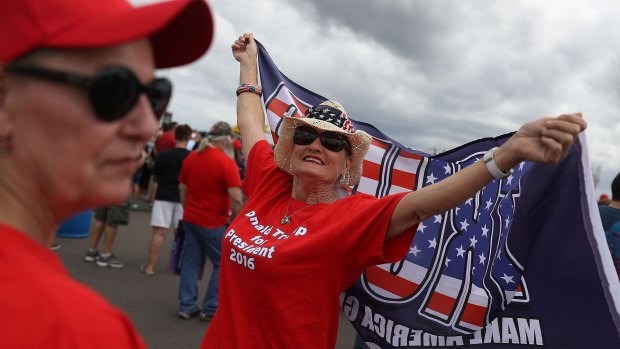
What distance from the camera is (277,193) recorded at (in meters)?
2.33

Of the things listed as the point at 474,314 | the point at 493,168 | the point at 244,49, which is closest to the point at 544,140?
the point at 493,168

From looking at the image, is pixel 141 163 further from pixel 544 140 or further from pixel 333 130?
pixel 544 140

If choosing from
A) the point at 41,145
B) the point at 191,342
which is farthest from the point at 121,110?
the point at 191,342

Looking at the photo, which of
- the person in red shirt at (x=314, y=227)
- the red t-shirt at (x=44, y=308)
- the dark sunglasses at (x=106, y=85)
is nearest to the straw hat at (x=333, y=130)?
the person in red shirt at (x=314, y=227)

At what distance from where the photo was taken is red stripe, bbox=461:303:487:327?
7.33 ft

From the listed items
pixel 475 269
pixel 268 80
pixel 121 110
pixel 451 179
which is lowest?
pixel 475 269

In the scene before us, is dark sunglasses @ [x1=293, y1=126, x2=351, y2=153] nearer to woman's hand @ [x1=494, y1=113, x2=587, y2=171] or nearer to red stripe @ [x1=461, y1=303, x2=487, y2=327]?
woman's hand @ [x1=494, y1=113, x2=587, y2=171]

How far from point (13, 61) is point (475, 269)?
2.09m

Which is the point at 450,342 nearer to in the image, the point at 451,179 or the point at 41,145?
the point at 451,179

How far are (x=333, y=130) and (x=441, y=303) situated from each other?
3.24 ft

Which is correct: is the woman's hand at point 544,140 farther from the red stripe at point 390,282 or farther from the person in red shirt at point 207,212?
the person in red shirt at point 207,212

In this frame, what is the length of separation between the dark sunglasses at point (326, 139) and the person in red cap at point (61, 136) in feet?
4.55

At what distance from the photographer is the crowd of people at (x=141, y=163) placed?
0.69m

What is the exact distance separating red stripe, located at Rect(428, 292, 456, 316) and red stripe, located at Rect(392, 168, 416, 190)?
607 millimetres
